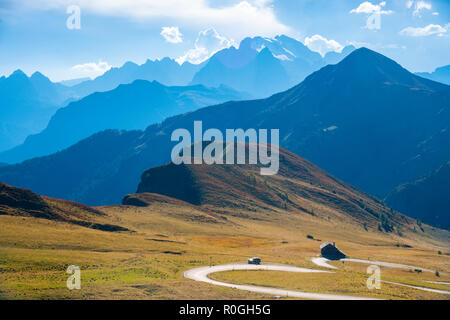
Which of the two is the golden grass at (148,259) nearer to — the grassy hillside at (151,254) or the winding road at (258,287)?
the grassy hillside at (151,254)

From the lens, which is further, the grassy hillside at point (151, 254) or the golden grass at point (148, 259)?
the grassy hillside at point (151, 254)

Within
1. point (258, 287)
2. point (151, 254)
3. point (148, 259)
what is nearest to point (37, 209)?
point (151, 254)

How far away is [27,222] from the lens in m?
96.4

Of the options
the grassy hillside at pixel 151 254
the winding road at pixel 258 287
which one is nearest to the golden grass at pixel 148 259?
the grassy hillside at pixel 151 254

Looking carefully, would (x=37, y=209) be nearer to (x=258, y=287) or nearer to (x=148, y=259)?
(x=148, y=259)

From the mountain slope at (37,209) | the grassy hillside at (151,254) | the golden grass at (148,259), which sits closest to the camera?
the golden grass at (148,259)

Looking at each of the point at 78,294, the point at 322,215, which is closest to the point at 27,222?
the point at 78,294

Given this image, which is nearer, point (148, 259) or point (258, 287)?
point (258, 287)

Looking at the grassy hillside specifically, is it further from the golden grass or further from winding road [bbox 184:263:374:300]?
winding road [bbox 184:263:374:300]

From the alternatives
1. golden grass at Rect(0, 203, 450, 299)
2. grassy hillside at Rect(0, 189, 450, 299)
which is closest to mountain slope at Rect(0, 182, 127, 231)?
grassy hillside at Rect(0, 189, 450, 299)

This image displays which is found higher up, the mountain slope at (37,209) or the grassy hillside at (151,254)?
the mountain slope at (37,209)

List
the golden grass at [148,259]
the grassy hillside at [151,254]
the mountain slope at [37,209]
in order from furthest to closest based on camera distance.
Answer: the mountain slope at [37,209] → the grassy hillside at [151,254] → the golden grass at [148,259]
